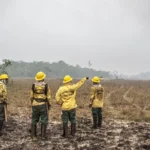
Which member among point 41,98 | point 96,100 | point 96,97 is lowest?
point 96,100

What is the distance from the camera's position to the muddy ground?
9547 millimetres

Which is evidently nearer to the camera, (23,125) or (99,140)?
(99,140)

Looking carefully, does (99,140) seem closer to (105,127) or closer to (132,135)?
(132,135)

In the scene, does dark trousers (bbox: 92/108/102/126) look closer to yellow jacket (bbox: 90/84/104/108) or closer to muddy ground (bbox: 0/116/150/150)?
yellow jacket (bbox: 90/84/104/108)

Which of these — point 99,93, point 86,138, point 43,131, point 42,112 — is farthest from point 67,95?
point 99,93

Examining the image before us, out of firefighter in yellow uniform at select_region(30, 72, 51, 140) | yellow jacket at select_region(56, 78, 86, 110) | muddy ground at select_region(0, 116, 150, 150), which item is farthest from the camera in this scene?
yellow jacket at select_region(56, 78, 86, 110)

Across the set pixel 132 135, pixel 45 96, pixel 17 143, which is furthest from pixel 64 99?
pixel 132 135

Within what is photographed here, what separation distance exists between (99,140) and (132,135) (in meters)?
1.44

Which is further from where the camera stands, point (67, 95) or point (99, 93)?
point (99, 93)

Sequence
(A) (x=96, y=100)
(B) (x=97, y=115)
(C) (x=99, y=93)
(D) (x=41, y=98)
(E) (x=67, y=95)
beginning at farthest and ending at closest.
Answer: (B) (x=97, y=115) → (C) (x=99, y=93) → (A) (x=96, y=100) → (E) (x=67, y=95) → (D) (x=41, y=98)

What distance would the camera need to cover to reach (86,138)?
1061 centimetres

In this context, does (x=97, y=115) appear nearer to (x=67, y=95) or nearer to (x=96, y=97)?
(x=96, y=97)

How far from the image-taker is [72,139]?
34.3 feet

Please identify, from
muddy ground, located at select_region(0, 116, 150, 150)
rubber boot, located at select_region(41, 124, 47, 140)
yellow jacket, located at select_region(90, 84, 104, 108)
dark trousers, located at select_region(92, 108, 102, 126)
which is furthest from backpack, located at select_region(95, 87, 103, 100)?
rubber boot, located at select_region(41, 124, 47, 140)
